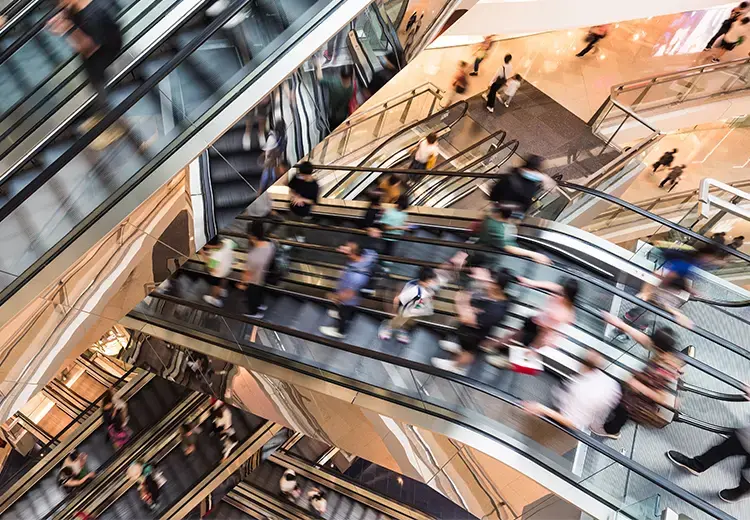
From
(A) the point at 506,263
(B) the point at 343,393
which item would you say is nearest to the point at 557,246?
(A) the point at 506,263

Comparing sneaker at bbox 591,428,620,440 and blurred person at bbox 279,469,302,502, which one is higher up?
A: sneaker at bbox 591,428,620,440

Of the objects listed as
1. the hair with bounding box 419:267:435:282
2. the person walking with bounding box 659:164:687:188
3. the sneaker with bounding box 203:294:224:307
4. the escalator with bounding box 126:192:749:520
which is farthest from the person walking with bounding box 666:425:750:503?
the person walking with bounding box 659:164:687:188

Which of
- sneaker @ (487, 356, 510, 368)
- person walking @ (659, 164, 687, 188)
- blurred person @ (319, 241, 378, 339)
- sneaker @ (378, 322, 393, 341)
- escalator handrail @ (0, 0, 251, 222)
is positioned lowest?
person walking @ (659, 164, 687, 188)

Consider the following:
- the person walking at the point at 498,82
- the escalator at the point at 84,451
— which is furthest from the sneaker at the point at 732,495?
the person walking at the point at 498,82

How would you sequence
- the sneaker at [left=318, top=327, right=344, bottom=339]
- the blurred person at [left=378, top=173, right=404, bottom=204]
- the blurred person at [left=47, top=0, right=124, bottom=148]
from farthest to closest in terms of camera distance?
1. the blurred person at [left=378, top=173, right=404, bottom=204]
2. the sneaker at [left=318, top=327, right=344, bottom=339]
3. the blurred person at [left=47, top=0, right=124, bottom=148]

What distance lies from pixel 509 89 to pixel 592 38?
3.46m

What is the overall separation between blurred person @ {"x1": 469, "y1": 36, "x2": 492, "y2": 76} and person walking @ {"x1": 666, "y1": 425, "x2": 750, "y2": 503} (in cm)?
941

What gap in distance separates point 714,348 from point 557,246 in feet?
5.46

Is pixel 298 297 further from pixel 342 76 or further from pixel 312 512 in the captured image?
pixel 312 512

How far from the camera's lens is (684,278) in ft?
17.3

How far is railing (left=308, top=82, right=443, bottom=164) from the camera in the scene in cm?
905

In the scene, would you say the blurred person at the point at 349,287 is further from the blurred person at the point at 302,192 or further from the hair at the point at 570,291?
the hair at the point at 570,291

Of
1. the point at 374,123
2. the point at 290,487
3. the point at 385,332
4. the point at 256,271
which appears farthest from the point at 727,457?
the point at 290,487

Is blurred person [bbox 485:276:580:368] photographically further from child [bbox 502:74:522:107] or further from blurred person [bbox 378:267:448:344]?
child [bbox 502:74:522:107]
